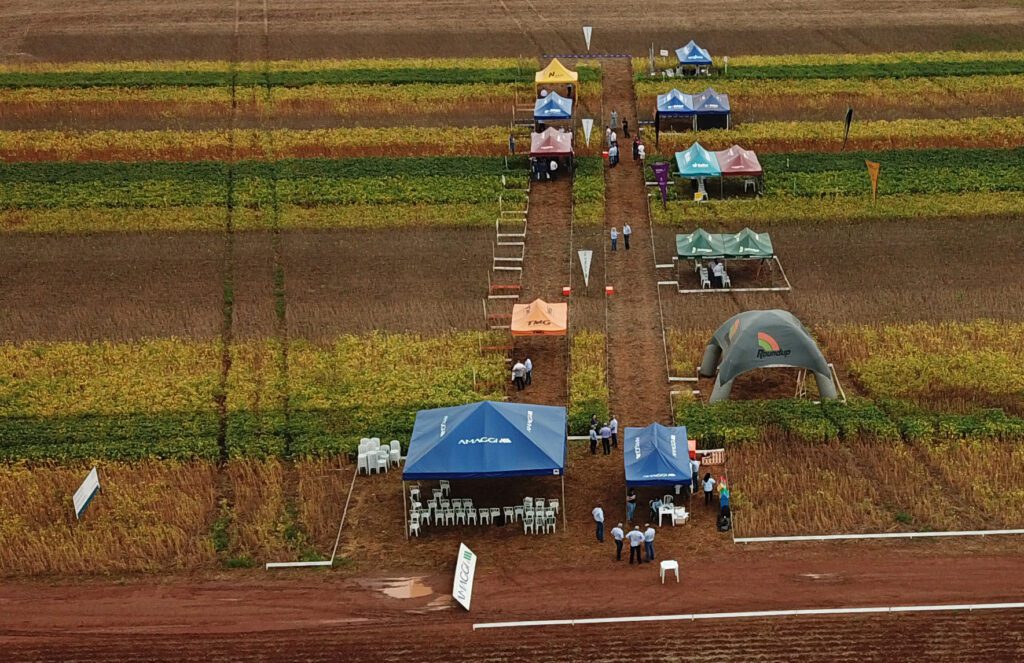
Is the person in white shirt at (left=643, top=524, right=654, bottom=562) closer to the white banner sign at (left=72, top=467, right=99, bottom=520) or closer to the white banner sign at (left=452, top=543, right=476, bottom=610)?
the white banner sign at (left=452, top=543, right=476, bottom=610)

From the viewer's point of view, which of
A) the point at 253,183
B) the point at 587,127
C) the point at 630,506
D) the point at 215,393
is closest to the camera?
the point at 630,506

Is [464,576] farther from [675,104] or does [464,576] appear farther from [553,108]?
[675,104]

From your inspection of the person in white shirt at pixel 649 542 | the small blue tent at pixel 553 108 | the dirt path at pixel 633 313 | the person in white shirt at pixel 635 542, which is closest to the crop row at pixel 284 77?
the small blue tent at pixel 553 108

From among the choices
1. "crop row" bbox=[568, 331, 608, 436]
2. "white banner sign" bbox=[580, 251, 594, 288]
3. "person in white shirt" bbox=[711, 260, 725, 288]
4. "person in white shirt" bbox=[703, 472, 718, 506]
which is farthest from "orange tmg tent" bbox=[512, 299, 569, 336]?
"person in white shirt" bbox=[703, 472, 718, 506]

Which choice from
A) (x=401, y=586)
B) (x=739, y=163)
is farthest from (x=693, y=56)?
(x=401, y=586)

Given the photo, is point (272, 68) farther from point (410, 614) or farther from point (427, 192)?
point (410, 614)

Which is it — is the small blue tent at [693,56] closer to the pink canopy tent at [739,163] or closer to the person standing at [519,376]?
the pink canopy tent at [739,163]

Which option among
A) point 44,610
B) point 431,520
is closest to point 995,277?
point 431,520
